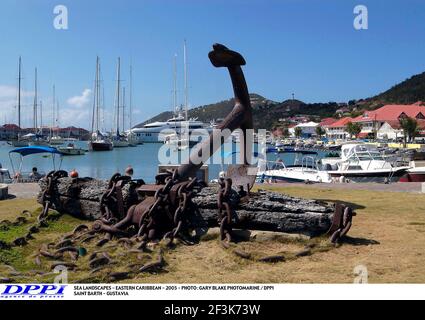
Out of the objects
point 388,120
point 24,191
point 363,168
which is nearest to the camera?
point 24,191

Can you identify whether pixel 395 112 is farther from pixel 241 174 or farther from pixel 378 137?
pixel 241 174

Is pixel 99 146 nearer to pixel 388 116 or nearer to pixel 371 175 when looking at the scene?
pixel 371 175

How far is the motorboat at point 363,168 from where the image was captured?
68.9 ft

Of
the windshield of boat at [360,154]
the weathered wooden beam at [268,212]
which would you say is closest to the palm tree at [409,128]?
the windshield of boat at [360,154]

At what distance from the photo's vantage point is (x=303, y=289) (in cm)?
302

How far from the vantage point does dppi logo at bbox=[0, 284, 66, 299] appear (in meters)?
3.18

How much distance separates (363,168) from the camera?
74.1 ft

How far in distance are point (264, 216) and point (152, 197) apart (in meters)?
1.40

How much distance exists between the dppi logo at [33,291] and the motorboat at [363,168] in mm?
17908

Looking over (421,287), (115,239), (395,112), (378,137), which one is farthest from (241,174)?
(395,112)

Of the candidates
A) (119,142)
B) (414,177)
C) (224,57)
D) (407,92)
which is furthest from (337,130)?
(224,57)

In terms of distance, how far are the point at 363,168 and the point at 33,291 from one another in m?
20.9
